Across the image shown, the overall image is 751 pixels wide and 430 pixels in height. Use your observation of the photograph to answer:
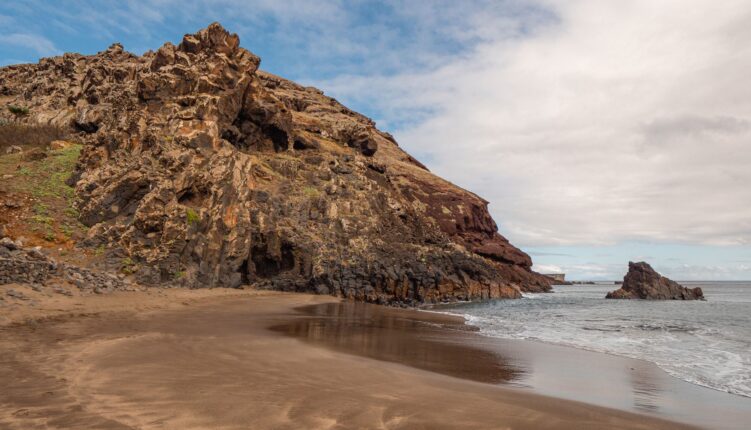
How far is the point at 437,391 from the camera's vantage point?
28.6 feet

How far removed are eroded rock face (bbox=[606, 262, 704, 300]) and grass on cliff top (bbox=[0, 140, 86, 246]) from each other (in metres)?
75.0

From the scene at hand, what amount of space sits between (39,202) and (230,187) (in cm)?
1211

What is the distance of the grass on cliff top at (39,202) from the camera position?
24109 mm

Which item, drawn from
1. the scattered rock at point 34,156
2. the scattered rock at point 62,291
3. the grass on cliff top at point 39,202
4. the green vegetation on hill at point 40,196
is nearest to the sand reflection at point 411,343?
the scattered rock at point 62,291

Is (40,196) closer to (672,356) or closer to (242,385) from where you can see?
(242,385)

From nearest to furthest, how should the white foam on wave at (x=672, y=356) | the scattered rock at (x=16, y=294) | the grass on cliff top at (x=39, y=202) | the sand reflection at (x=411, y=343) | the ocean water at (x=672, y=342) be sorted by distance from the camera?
the sand reflection at (x=411, y=343) → the white foam on wave at (x=672, y=356) → the ocean water at (x=672, y=342) → the scattered rock at (x=16, y=294) → the grass on cliff top at (x=39, y=202)

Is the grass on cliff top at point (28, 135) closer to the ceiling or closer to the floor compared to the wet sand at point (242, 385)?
closer to the ceiling

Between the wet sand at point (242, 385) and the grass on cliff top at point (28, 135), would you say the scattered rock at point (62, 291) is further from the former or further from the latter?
the grass on cliff top at point (28, 135)

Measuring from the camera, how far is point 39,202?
26297mm

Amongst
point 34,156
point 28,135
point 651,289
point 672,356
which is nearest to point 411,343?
point 672,356

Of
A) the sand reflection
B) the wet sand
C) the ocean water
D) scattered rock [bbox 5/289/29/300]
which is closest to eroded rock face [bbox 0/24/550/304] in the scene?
scattered rock [bbox 5/289/29/300]

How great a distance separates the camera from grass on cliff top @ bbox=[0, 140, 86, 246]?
79.1 ft

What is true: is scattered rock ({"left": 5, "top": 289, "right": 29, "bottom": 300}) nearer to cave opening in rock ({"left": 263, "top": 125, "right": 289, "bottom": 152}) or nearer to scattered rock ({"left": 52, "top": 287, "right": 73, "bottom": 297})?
scattered rock ({"left": 52, "top": 287, "right": 73, "bottom": 297})

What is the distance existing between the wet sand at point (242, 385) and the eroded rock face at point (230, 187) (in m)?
15.4
